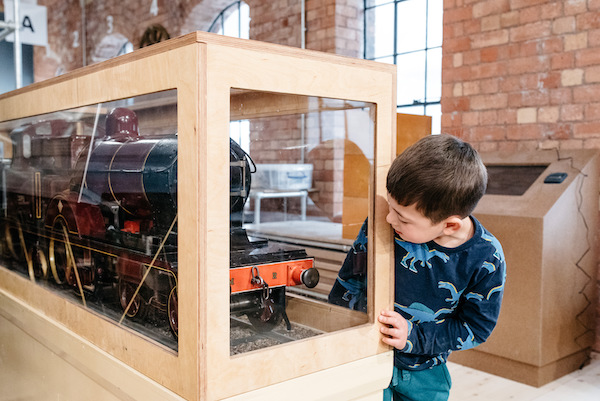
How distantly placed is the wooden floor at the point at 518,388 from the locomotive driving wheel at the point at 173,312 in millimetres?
1973

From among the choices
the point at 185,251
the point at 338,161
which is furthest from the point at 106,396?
the point at 338,161

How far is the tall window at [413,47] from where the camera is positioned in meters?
4.41

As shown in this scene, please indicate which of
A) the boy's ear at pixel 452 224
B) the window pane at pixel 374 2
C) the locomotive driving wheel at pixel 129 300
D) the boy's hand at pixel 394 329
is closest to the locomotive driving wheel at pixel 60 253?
the locomotive driving wheel at pixel 129 300

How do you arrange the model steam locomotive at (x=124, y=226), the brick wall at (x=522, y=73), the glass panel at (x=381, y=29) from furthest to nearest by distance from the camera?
the glass panel at (x=381, y=29)
the brick wall at (x=522, y=73)
the model steam locomotive at (x=124, y=226)

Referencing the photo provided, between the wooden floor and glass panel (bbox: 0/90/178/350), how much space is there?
1.87 m

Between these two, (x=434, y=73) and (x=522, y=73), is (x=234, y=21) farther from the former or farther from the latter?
(x=522, y=73)

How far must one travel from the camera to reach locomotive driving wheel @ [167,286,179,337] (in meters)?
0.97

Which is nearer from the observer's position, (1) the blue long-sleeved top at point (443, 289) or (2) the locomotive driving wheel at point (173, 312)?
(2) the locomotive driving wheel at point (173, 312)

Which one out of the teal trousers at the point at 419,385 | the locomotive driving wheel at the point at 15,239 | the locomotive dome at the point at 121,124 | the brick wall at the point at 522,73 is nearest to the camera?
the locomotive dome at the point at 121,124

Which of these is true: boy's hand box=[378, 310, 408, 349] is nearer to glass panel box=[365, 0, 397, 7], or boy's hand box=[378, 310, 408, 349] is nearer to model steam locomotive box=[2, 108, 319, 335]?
model steam locomotive box=[2, 108, 319, 335]

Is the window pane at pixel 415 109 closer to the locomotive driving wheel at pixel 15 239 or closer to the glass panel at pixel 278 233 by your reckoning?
→ the glass panel at pixel 278 233

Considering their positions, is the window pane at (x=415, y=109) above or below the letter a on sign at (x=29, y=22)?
below

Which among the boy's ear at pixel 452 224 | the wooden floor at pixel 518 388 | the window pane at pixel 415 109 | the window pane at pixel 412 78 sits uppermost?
the window pane at pixel 412 78

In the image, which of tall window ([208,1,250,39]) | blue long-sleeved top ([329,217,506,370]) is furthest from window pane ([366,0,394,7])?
blue long-sleeved top ([329,217,506,370])
